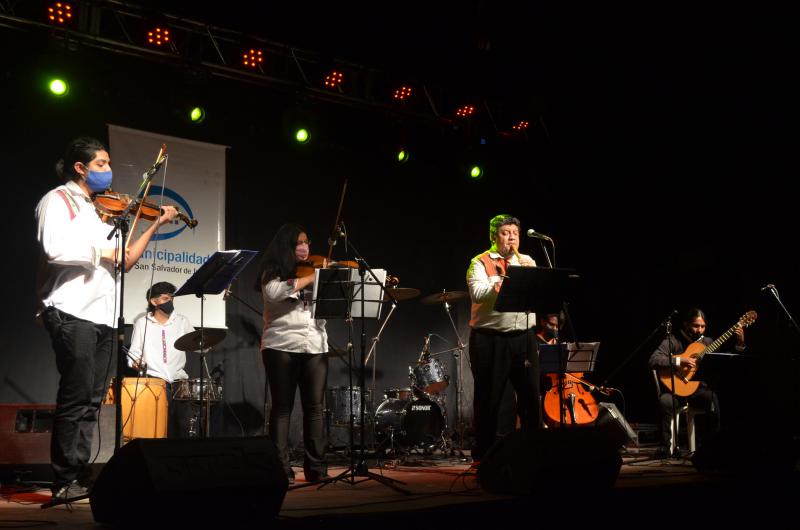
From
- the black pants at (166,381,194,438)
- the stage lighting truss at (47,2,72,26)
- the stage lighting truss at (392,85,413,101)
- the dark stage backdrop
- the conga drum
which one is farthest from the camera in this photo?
the stage lighting truss at (392,85,413,101)

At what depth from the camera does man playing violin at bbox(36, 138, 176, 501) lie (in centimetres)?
360

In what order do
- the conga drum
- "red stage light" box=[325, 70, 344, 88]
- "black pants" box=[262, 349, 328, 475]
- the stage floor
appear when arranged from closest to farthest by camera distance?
the stage floor, "black pants" box=[262, 349, 328, 475], the conga drum, "red stage light" box=[325, 70, 344, 88]

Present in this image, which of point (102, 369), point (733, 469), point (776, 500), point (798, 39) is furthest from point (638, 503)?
point (798, 39)

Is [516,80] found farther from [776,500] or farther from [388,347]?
[776,500]

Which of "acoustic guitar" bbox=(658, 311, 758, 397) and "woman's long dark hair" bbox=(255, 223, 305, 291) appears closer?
"woman's long dark hair" bbox=(255, 223, 305, 291)

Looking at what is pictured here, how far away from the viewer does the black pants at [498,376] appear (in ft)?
15.9

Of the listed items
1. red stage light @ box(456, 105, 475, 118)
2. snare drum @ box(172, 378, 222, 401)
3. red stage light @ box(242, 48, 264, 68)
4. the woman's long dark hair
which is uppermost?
red stage light @ box(242, 48, 264, 68)

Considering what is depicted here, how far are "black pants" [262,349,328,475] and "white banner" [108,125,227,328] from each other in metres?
2.79

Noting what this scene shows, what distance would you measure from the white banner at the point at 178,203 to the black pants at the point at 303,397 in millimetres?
2792

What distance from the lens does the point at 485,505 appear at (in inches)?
130

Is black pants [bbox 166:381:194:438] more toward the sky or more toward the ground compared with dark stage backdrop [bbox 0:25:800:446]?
more toward the ground

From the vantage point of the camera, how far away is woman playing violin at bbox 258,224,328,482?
15.8ft

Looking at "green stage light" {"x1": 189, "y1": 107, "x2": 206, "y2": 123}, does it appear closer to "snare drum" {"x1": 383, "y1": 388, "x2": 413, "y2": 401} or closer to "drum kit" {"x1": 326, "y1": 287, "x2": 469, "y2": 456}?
"drum kit" {"x1": 326, "y1": 287, "x2": 469, "y2": 456}

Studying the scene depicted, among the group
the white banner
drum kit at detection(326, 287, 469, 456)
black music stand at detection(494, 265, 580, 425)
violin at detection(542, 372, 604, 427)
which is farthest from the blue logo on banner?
black music stand at detection(494, 265, 580, 425)
